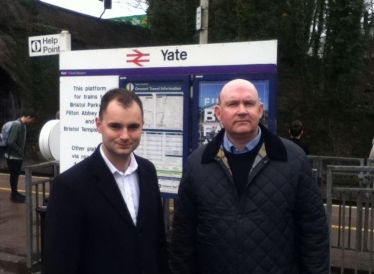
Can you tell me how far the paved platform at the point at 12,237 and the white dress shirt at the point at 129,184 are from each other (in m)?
4.62

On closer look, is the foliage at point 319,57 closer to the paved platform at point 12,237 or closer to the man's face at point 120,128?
the paved platform at point 12,237

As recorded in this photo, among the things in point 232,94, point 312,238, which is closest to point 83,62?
point 232,94

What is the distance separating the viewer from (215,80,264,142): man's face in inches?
108

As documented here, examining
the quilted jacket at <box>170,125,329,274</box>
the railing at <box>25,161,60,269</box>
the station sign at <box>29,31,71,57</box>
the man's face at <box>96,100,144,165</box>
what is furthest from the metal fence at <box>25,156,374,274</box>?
the man's face at <box>96,100,144,165</box>

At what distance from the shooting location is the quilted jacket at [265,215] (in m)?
2.76

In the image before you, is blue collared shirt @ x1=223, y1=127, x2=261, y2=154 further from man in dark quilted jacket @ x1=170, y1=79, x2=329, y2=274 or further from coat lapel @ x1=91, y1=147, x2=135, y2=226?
coat lapel @ x1=91, y1=147, x2=135, y2=226

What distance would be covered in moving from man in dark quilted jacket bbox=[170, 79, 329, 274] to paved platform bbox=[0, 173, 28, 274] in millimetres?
4586

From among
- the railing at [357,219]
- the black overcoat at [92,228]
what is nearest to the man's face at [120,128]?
the black overcoat at [92,228]

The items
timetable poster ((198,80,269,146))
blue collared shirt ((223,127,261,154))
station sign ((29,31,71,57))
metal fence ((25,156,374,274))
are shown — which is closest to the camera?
blue collared shirt ((223,127,261,154))

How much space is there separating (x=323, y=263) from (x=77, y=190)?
132cm

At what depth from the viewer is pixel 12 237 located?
8211 mm

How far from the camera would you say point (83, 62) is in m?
5.87

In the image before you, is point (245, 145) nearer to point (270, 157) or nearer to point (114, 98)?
point (270, 157)

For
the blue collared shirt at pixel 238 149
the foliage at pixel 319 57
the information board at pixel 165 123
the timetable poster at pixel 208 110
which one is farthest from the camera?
the foliage at pixel 319 57
